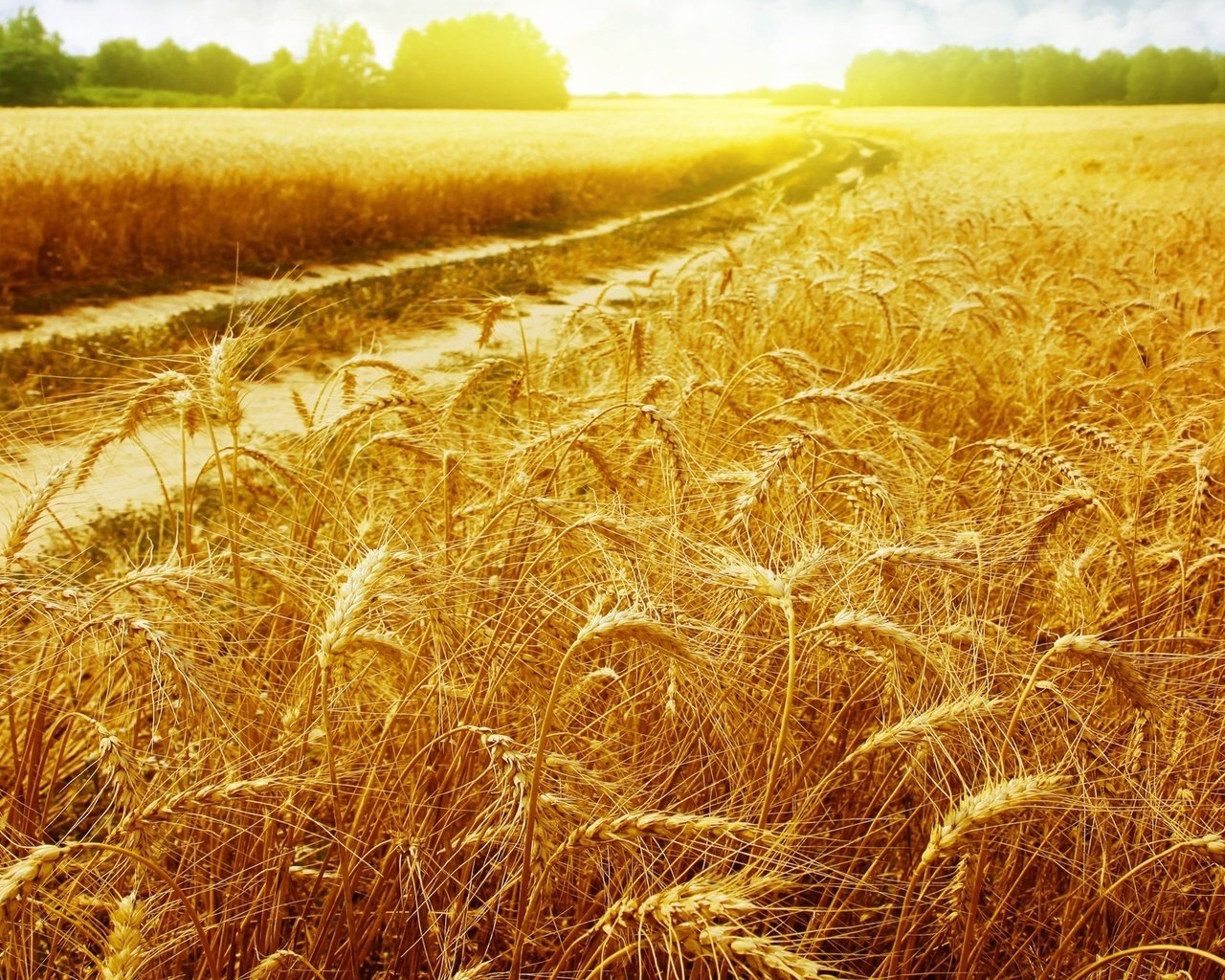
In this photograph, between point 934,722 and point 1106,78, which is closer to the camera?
point 934,722

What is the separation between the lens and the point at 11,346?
654 cm

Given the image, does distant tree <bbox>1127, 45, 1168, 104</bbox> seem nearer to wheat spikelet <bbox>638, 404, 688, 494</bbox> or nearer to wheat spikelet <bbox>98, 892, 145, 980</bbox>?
wheat spikelet <bbox>638, 404, 688, 494</bbox>

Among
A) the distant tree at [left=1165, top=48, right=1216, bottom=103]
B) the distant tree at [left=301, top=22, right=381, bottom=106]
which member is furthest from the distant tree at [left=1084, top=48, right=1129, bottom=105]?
the distant tree at [left=301, top=22, right=381, bottom=106]

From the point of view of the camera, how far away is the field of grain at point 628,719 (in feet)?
4.14

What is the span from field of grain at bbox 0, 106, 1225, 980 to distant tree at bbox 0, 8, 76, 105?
4677 centimetres

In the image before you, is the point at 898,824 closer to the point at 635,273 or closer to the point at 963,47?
the point at 635,273

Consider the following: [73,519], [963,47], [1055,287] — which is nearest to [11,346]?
[73,519]

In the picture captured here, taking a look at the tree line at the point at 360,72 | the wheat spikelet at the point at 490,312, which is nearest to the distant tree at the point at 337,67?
the tree line at the point at 360,72

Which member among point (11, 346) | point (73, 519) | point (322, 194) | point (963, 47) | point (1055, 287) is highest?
point (963, 47)

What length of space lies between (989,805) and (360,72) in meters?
67.3

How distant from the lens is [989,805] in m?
1.19

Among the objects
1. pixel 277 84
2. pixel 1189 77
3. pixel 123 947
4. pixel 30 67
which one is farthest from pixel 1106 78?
pixel 123 947

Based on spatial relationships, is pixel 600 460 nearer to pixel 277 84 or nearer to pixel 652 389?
pixel 652 389

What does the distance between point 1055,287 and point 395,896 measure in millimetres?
5582
